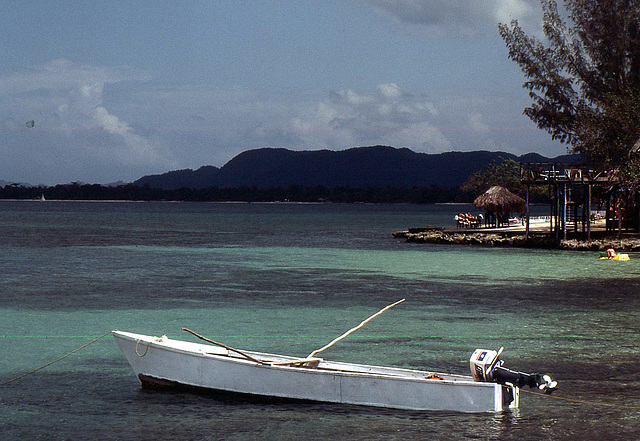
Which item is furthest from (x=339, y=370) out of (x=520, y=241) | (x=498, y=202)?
(x=498, y=202)

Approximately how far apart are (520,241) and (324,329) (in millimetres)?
30040

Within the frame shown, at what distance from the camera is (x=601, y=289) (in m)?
25.7

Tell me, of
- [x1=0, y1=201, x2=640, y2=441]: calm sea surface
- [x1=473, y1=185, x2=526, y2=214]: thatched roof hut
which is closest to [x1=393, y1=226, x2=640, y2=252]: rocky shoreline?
[x1=0, y1=201, x2=640, y2=441]: calm sea surface

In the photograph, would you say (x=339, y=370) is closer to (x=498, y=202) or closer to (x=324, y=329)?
(x=324, y=329)

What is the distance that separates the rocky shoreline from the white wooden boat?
109 ft

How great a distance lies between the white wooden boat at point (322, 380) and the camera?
10688 mm

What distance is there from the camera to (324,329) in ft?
61.6

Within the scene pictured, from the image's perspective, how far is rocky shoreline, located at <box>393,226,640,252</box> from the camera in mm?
41562

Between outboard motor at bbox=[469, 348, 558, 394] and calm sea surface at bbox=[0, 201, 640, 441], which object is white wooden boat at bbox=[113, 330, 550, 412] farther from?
calm sea surface at bbox=[0, 201, 640, 441]

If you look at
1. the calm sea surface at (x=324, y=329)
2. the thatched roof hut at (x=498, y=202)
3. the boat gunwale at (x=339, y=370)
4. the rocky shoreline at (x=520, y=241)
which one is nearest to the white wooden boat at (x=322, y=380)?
the boat gunwale at (x=339, y=370)

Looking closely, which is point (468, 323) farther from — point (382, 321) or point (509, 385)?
point (509, 385)

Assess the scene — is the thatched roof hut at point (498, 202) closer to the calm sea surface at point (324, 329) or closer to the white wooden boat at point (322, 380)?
the calm sea surface at point (324, 329)

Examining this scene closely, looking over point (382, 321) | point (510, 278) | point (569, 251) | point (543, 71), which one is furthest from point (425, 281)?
point (543, 71)

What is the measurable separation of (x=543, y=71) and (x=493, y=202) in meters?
10.5
